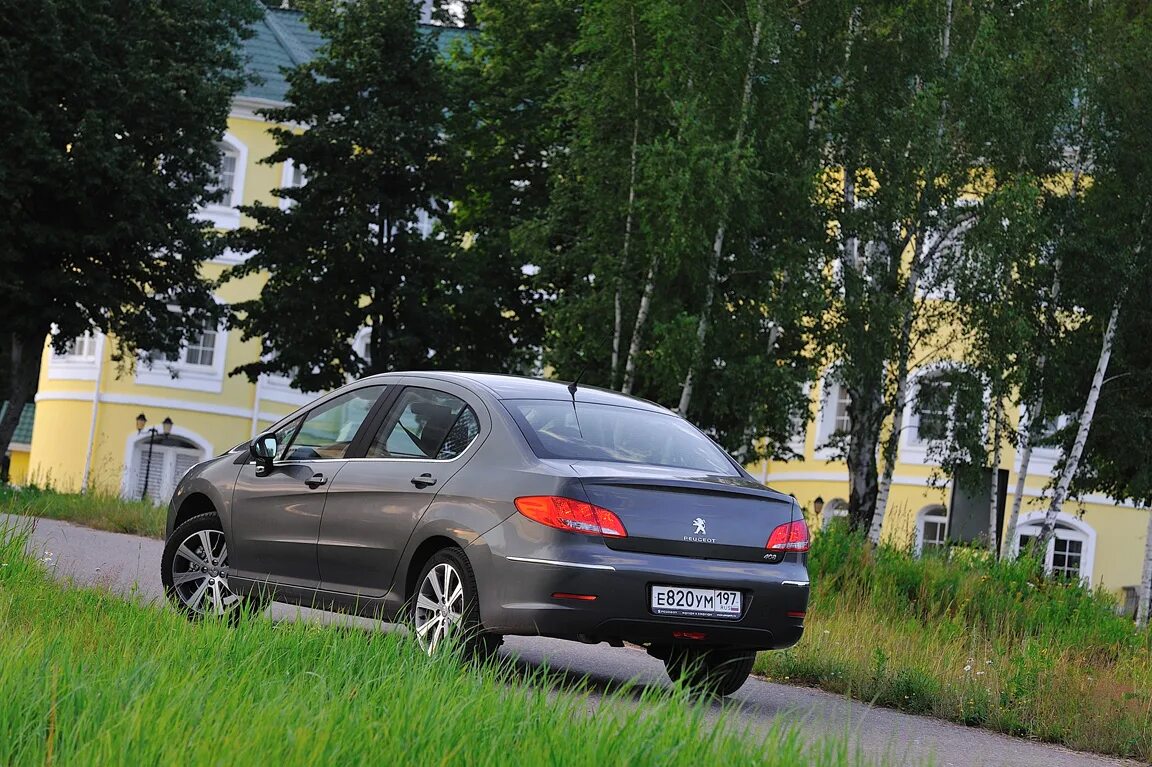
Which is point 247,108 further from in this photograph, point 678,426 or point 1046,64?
point 678,426

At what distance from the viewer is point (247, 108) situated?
5425 centimetres

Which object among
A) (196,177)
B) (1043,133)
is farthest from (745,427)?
(196,177)

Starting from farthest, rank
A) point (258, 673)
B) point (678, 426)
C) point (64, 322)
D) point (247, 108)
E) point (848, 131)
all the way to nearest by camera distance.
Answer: point (247, 108) → point (64, 322) → point (848, 131) → point (678, 426) → point (258, 673)

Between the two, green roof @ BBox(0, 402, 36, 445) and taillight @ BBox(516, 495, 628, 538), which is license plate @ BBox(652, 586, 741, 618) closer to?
taillight @ BBox(516, 495, 628, 538)

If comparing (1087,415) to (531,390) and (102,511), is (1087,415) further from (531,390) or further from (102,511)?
(531,390)

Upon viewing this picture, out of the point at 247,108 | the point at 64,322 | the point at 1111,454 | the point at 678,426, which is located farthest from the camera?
the point at 247,108

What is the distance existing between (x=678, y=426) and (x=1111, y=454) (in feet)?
77.7

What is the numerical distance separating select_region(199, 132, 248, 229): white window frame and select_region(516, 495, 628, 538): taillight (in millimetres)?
45463

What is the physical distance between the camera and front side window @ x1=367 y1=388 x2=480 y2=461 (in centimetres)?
921

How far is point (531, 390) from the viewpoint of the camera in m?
9.57

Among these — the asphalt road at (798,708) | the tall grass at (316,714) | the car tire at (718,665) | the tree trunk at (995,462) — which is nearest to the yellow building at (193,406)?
the tree trunk at (995,462)

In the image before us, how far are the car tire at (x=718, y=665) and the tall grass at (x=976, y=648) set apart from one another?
0.63m

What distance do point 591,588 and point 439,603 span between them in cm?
94

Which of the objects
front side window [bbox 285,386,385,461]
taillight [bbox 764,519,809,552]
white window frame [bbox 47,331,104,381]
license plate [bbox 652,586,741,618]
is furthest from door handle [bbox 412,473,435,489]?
white window frame [bbox 47,331,104,381]
